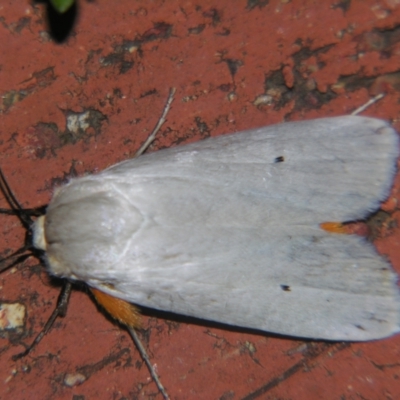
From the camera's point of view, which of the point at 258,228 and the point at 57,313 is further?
the point at 57,313

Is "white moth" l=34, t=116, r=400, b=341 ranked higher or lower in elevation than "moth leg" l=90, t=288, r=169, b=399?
higher

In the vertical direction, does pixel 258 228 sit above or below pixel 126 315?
above

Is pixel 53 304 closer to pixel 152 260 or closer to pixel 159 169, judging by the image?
pixel 152 260

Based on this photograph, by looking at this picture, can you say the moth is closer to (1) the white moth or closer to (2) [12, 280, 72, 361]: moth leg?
(1) the white moth

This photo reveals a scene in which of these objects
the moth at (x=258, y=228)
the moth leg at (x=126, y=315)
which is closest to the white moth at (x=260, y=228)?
the moth at (x=258, y=228)

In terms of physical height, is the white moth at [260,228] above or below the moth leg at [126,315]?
above

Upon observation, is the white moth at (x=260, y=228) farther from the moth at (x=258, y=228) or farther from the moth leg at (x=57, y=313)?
the moth leg at (x=57, y=313)

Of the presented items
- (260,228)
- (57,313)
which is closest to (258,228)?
(260,228)

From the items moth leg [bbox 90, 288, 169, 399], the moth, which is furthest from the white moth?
moth leg [bbox 90, 288, 169, 399]

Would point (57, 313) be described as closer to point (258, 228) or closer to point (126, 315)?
point (126, 315)
